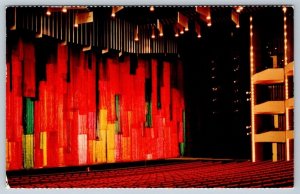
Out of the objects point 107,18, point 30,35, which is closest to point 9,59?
point 30,35

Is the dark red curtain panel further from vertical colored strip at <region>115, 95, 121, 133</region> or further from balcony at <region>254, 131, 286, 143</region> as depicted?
balcony at <region>254, 131, 286, 143</region>

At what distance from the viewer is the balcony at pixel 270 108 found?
5881 millimetres

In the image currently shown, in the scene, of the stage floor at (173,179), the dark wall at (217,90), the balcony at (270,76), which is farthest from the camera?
the dark wall at (217,90)

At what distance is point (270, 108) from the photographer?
6.31 metres

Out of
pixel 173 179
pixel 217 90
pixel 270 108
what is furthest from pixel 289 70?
pixel 217 90

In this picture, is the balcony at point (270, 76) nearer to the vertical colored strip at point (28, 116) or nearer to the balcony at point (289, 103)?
the balcony at point (289, 103)

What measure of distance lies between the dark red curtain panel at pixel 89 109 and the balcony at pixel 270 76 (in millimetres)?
1606

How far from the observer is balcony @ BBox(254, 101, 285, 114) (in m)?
5.88

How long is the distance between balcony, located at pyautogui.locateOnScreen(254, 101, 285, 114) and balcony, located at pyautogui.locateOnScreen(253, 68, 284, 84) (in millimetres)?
271

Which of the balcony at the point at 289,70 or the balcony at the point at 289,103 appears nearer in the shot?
the balcony at the point at 289,103

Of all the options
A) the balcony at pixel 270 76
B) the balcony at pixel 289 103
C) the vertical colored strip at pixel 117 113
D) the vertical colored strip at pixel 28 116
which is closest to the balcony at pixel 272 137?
the balcony at pixel 289 103

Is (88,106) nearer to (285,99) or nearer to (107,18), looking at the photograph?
(107,18)

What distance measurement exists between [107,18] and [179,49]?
145 centimetres

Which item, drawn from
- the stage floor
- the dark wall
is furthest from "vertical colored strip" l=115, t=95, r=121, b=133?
the dark wall
